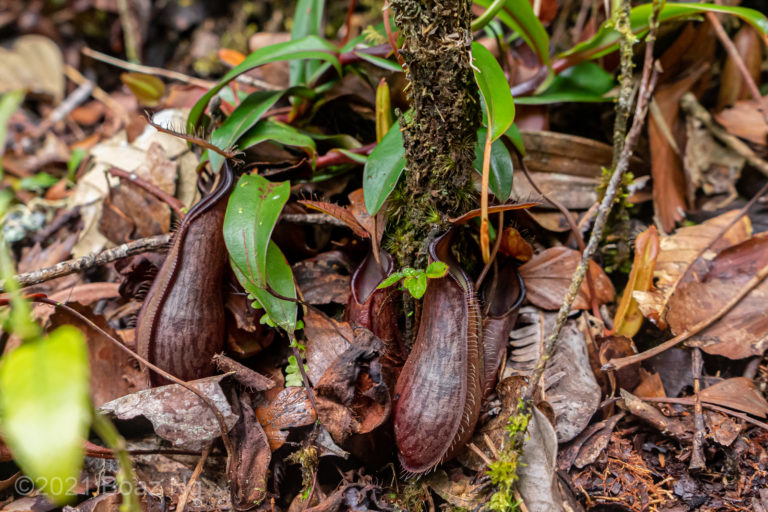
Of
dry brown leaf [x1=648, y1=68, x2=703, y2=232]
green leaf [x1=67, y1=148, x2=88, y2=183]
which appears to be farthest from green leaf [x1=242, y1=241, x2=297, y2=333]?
green leaf [x1=67, y1=148, x2=88, y2=183]

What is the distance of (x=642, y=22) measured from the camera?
1606mm

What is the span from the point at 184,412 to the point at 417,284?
67 centimetres

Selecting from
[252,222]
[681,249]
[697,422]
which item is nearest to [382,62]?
[252,222]

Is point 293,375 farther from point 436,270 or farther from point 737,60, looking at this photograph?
point 737,60

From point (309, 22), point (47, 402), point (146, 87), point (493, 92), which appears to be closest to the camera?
point (47, 402)

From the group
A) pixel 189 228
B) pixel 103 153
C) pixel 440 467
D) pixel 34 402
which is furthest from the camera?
pixel 103 153

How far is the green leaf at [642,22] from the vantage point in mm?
1448

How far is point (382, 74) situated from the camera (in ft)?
5.25

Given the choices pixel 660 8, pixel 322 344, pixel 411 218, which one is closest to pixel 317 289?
pixel 322 344

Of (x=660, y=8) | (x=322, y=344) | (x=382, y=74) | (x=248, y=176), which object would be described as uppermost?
(x=660, y=8)

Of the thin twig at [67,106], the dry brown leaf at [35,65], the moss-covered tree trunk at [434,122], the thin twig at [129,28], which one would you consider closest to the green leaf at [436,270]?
the moss-covered tree trunk at [434,122]

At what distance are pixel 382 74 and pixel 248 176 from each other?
560 millimetres

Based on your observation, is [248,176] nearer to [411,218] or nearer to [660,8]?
[411,218]

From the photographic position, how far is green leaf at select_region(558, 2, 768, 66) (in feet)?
4.75
